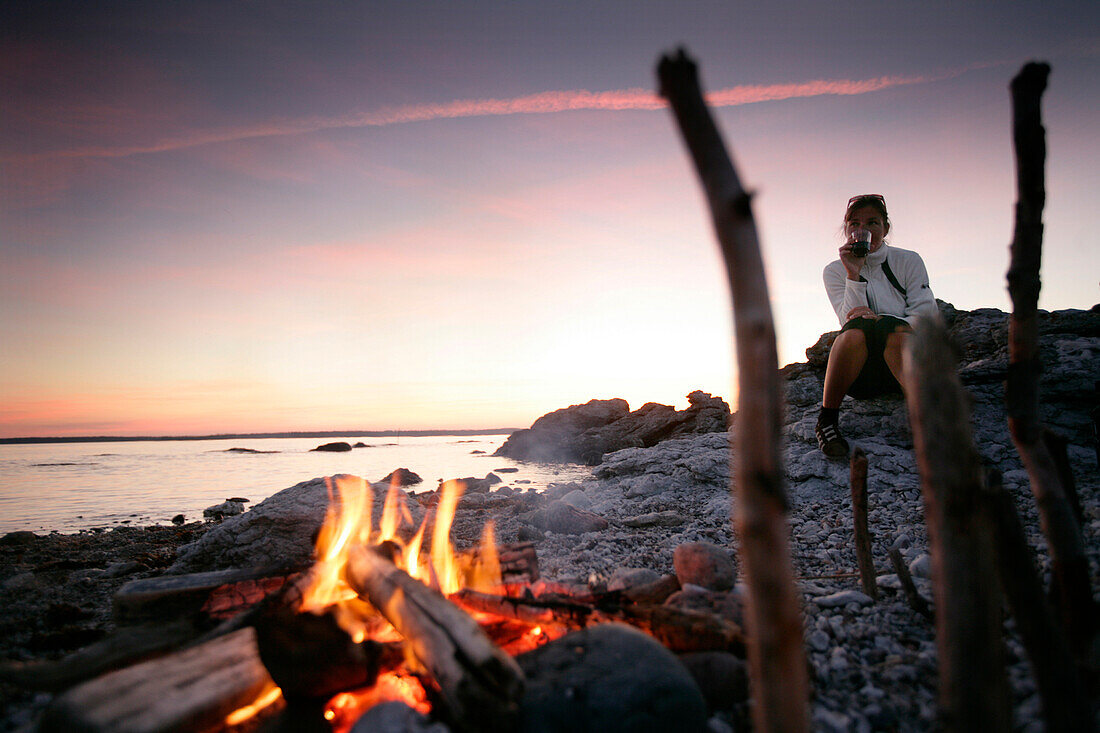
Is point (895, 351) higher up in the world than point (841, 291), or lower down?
lower down

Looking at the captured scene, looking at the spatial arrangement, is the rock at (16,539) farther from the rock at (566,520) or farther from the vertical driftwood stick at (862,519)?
the vertical driftwood stick at (862,519)

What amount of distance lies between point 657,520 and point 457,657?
4996mm

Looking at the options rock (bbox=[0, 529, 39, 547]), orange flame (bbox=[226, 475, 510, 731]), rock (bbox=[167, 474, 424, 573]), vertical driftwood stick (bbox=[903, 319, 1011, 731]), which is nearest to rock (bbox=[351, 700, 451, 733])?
orange flame (bbox=[226, 475, 510, 731])

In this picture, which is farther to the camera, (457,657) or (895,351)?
(895,351)

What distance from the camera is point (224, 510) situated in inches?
402

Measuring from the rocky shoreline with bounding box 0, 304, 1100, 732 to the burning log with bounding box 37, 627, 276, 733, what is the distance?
0.88 meters

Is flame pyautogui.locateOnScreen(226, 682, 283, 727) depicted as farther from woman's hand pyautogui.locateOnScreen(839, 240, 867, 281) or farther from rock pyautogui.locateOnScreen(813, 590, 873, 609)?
woman's hand pyautogui.locateOnScreen(839, 240, 867, 281)

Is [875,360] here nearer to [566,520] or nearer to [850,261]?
[850,261]

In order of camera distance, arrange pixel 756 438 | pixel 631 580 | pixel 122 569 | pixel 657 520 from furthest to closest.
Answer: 1. pixel 657 520
2. pixel 122 569
3. pixel 631 580
4. pixel 756 438

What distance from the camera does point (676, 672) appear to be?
2.10 metres

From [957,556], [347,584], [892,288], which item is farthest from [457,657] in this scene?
[892,288]

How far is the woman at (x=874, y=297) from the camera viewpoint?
5.80 metres

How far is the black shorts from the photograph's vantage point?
580 centimetres

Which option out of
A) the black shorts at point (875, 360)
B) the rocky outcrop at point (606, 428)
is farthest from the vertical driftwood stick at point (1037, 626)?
the rocky outcrop at point (606, 428)
